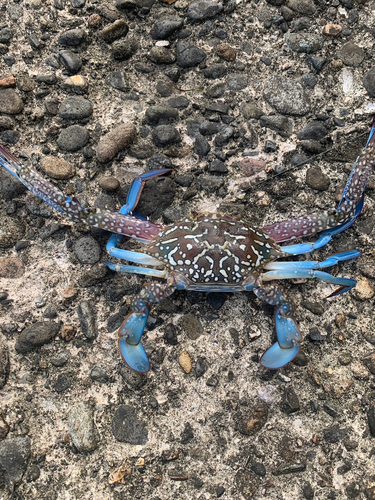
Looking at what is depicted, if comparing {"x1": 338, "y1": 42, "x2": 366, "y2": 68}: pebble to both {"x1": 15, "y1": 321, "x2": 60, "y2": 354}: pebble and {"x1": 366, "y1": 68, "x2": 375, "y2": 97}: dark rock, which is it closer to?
{"x1": 366, "y1": 68, "x2": 375, "y2": 97}: dark rock

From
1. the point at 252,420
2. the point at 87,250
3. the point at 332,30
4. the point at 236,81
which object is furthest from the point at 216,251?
the point at 332,30

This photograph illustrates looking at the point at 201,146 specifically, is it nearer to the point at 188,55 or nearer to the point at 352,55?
the point at 188,55

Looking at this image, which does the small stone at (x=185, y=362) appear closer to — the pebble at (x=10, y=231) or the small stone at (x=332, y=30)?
the pebble at (x=10, y=231)

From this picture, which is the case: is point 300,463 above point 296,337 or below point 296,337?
below

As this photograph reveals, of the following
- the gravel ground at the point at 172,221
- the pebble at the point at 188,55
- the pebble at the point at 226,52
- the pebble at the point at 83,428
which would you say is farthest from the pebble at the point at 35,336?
the pebble at the point at 226,52

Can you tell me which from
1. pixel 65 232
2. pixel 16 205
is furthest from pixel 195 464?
pixel 16 205

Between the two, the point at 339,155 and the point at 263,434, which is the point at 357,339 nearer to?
the point at 263,434
